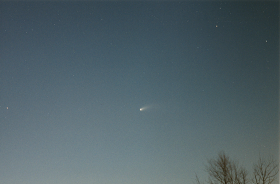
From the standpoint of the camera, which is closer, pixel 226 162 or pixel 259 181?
pixel 259 181

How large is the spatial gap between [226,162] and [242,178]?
162cm

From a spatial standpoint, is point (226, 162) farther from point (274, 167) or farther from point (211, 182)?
point (274, 167)

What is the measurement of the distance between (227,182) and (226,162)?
1397mm

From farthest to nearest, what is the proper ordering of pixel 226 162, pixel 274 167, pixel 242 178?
1. pixel 226 162
2. pixel 242 178
3. pixel 274 167

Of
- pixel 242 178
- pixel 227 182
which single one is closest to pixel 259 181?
pixel 242 178

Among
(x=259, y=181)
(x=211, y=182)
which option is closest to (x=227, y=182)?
(x=211, y=182)

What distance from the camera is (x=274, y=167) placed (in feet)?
50.0

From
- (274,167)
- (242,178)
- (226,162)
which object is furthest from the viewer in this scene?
(226,162)

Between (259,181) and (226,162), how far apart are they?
2669 millimetres

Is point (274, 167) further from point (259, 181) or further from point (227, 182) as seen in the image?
point (227, 182)

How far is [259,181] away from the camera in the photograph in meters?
16.1

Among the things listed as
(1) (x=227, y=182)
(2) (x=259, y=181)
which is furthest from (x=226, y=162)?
(2) (x=259, y=181)

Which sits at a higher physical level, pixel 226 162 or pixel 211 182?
pixel 226 162

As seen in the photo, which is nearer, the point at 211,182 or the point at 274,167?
the point at 274,167
